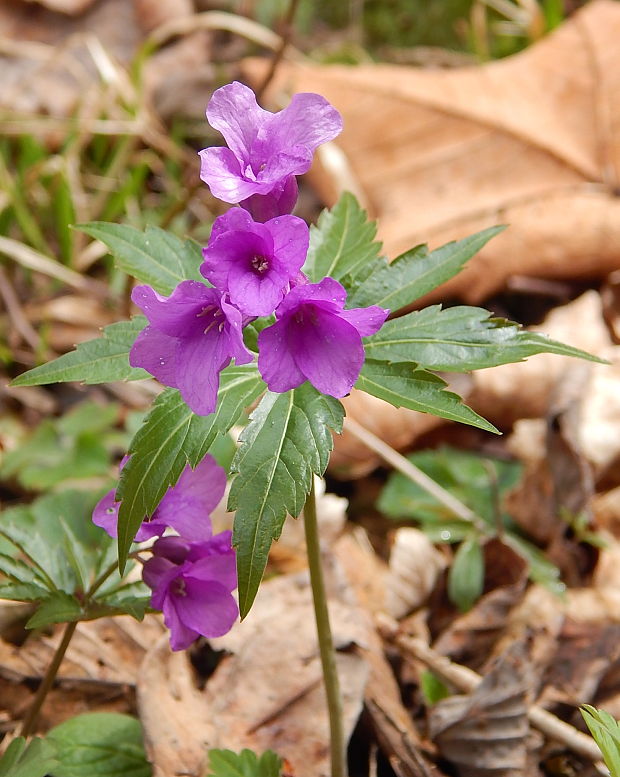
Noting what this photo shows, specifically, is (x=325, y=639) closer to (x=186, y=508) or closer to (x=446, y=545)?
(x=186, y=508)

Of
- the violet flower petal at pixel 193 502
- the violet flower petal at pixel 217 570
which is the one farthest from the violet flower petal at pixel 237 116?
the violet flower petal at pixel 217 570

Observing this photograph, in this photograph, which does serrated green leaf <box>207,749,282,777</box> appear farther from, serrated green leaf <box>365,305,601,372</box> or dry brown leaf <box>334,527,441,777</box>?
serrated green leaf <box>365,305,601,372</box>

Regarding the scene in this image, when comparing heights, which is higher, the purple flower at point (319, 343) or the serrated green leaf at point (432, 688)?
the purple flower at point (319, 343)

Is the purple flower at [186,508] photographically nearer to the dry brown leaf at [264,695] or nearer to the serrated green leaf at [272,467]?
the serrated green leaf at [272,467]

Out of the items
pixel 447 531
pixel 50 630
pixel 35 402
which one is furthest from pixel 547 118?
pixel 50 630

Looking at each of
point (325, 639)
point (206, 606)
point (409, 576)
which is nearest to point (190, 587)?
point (206, 606)
